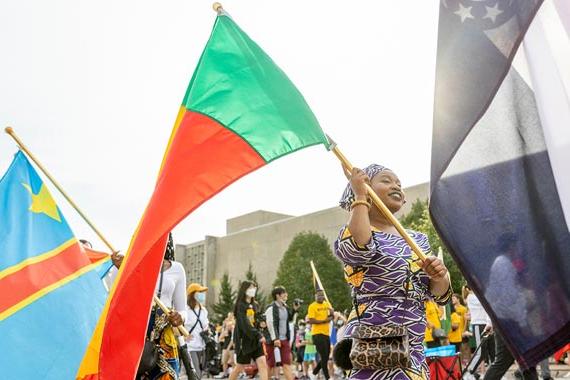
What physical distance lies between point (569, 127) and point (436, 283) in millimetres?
1263

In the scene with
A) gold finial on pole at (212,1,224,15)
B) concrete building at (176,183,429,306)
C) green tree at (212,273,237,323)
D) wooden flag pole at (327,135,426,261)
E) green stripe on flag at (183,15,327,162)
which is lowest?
wooden flag pole at (327,135,426,261)

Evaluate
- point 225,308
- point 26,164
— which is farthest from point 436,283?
point 225,308

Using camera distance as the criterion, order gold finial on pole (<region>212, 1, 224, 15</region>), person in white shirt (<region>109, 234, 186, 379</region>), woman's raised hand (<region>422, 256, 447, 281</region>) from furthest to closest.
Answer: person in white shirt (<region>109, 234, 186, 379</region>) → gold finial on pole (<region>212, 1, 224, 15</region>) → woman's raised hand (<region>422, 256, 447, 281</region>)

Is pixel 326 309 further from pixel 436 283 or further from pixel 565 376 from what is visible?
pixel 436 283

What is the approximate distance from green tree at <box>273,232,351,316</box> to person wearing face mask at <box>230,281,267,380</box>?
31.9 metres

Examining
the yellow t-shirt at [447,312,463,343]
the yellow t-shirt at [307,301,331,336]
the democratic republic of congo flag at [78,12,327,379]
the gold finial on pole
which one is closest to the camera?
the democratic republic of congo flag at [78,12,327,379]

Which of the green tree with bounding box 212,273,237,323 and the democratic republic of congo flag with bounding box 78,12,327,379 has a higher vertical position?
the green tree with bounding box 212,273,237,323

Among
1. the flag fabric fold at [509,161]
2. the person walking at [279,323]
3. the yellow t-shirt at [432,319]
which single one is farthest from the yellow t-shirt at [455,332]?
the flag fabric fold at [509,161]

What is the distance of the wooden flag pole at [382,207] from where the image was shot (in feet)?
11.3

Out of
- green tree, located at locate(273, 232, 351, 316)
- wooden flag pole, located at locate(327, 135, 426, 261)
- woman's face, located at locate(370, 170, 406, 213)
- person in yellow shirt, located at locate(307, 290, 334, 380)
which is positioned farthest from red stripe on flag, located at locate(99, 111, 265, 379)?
green tree, located at locate(273, 232, 351, 316)

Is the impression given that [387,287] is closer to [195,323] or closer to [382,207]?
[382,207]

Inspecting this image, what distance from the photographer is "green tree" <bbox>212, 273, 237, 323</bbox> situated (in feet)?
184

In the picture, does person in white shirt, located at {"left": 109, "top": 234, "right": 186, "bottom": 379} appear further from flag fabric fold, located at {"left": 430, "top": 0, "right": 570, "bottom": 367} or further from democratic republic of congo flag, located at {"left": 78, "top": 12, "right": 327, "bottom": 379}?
flag fabric fold, located at {"left": 430, "top": 0, "right": 570, "bottom": 367}

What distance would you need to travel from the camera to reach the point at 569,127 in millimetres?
2707
